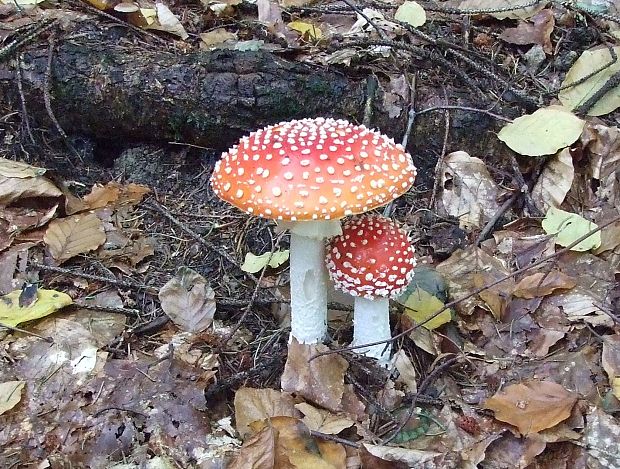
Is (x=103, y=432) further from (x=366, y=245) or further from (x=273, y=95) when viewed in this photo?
(x=273, y=95)

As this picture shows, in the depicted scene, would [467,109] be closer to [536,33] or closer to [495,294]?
[495,294]

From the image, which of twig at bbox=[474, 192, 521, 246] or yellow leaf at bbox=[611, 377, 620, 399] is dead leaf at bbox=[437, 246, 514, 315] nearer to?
twig at bbox=[474, 192, 521, 246]

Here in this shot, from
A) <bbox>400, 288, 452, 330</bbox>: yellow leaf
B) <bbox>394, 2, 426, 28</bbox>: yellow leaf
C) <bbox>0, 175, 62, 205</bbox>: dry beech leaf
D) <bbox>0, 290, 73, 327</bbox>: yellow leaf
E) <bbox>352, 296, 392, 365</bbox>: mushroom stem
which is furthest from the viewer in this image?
<bbox>394, 2, 426, 28</bbox>: yellow leaf

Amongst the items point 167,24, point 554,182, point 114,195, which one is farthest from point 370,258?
point 167,24

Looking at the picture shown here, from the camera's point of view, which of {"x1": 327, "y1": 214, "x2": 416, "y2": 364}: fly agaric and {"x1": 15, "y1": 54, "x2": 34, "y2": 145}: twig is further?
{"x1": 15, "y1": 54, "x2": 34, "y2": 145}: twig

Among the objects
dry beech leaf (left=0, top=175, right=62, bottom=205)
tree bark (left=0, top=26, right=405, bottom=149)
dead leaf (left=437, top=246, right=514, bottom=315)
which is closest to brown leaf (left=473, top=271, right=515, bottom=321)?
dead leaf (left=437, top=246, right=514, bottom=315)

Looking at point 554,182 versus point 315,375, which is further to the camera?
point 554,182

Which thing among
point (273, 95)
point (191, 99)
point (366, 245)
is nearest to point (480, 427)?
point (366, 245)
